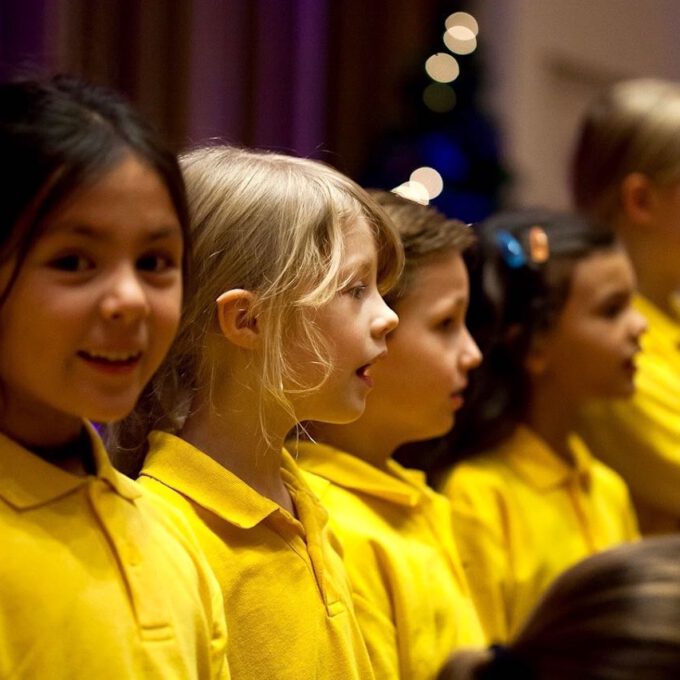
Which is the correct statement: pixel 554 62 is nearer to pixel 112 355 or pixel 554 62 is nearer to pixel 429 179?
pixel 429 179

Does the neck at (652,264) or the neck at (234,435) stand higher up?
the neck at (234,435)

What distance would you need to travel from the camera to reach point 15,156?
3.63 ft

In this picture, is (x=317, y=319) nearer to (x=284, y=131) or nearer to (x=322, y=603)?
(x=322, y=603)

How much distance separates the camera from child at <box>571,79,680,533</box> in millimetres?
2617

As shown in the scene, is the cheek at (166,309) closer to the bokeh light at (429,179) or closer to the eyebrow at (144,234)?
the eyebrow at (144,234)

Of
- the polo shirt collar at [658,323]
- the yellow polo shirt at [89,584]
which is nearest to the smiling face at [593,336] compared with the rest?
the polo shirt collar at [658,323]

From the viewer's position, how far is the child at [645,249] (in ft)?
8.59

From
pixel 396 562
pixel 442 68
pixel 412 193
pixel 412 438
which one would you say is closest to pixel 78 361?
pixel 396 562

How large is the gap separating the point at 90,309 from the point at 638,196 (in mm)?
1872

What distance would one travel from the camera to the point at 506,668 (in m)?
0.98

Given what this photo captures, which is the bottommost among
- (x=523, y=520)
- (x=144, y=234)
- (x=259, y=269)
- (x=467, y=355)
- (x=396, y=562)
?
(x=523, y=520)

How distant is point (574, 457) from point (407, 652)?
0.82 metres

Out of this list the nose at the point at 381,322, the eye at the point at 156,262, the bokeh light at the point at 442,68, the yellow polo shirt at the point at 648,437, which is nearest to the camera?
the eye at the point at 156,262

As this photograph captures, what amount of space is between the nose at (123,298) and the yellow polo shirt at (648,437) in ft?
5.49
